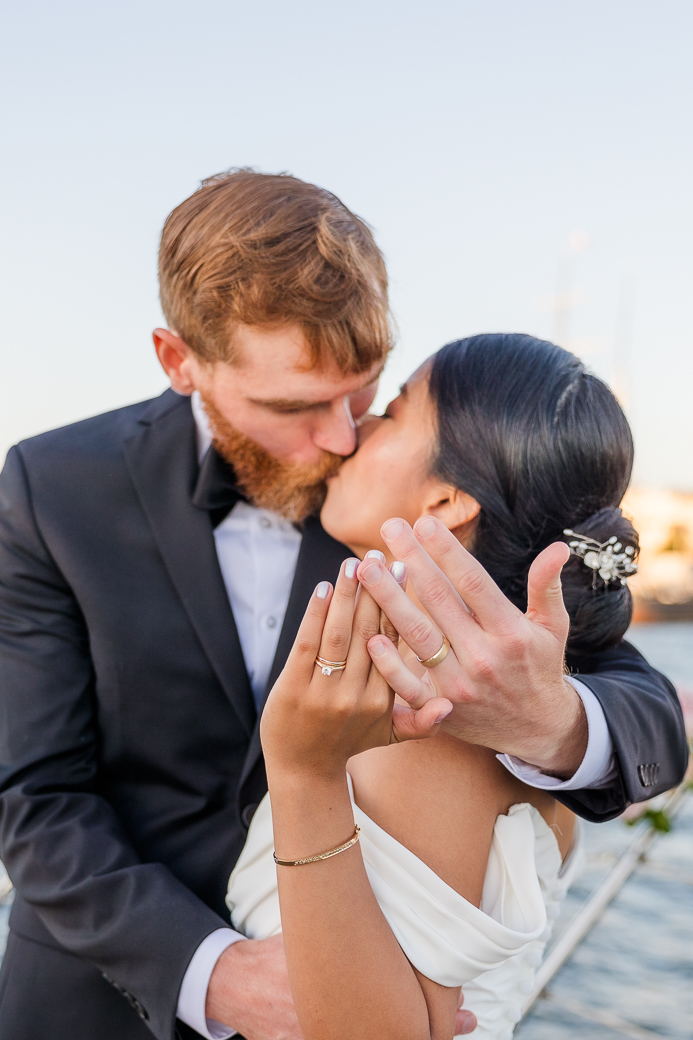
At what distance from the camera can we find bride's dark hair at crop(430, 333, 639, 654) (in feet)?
6.10

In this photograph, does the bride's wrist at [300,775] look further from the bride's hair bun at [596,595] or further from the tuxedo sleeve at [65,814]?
the bride's hair bun at [596,595]

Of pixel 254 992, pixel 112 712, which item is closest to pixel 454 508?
pixel 112 712

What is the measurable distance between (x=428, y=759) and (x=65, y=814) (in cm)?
87

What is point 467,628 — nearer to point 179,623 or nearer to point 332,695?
point 332,695

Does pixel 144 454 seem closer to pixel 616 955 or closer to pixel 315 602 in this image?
pixel 315 602

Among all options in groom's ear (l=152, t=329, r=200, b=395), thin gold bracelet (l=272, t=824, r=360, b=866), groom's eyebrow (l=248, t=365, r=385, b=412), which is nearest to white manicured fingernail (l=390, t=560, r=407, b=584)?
thin gold bracelet (l=272, t=824, r=360, b=866)

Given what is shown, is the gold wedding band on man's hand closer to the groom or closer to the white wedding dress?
the white wedding dress

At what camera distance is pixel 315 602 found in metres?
1.23

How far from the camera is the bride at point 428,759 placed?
1.31 meters

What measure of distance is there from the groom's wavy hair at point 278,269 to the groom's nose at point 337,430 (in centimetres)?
10

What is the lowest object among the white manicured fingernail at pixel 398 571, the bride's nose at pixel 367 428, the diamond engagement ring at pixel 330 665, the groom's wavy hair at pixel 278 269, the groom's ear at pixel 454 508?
the groom's ear at pixel 454 508

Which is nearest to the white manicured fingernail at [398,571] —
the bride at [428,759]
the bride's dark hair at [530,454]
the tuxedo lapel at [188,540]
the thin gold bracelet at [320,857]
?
the bride at [428,759]

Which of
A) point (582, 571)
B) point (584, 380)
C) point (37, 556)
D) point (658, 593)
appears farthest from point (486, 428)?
point (658, 593)

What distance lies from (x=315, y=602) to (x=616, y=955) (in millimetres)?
3820
